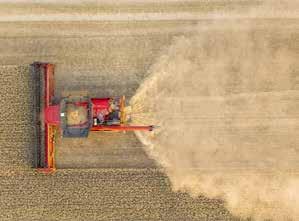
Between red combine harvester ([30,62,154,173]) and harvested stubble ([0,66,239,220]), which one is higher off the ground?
red combine harvester ([30,62,154,173])

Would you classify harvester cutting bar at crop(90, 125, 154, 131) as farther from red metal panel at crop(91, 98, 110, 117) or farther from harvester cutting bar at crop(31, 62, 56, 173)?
harvester cutting bar at crop(31, 62, 56, 173)

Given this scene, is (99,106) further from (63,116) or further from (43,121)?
(43,121)

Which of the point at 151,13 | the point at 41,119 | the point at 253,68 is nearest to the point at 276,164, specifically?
the point at 253,68

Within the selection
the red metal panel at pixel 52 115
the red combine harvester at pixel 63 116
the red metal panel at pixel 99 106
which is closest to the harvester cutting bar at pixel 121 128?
the red combine harvester at pixel 63 116

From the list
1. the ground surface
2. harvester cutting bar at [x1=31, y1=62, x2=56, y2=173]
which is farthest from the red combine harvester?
the ground surface

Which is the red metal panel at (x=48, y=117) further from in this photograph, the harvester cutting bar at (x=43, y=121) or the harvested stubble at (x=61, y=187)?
the harvested stubble at (x=61, y=187)

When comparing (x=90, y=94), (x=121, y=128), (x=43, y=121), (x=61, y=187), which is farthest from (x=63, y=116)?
(x=61, y=187)
